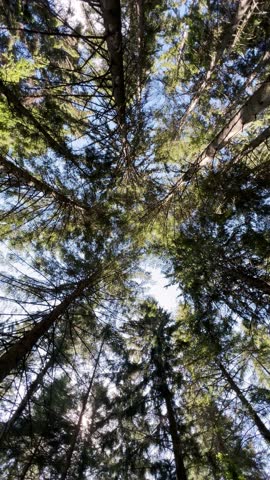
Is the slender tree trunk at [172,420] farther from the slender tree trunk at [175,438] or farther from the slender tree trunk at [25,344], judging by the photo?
the slender tree trunk at [25,344]

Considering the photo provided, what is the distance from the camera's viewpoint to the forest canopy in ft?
16.8

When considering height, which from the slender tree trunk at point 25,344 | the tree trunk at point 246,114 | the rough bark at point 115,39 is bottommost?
the slender tree trunk at point 25,344

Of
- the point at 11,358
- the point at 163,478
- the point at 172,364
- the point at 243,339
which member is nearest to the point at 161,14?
the point at 11,358

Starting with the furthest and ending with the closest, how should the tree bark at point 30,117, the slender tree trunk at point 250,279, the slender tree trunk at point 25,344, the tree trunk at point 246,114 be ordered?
the slender tree trunk at point 250,279, the tree bark at point 30,117, the slender tree trunk at point 25,344, the tree trunk at point 246,114

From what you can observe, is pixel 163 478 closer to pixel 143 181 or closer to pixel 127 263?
pixel 127 263

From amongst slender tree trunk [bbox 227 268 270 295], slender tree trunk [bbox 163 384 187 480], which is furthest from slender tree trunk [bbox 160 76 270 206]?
slender tree trunk [bbox 163 384 187 480]

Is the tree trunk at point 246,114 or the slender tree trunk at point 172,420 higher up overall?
the tree trunk at point 246,114

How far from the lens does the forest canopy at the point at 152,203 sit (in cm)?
511

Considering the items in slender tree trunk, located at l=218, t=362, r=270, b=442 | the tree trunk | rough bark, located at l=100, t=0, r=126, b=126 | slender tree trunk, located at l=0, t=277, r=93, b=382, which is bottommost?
slender tree trunk, located at l=218, t=362, r=270, b=442

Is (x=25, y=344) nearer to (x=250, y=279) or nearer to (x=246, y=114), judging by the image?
(x=246, y=114)

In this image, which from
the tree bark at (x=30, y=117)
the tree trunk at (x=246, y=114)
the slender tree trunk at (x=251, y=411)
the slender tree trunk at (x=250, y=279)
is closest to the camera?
the tree trunk at (x=246, y=114)

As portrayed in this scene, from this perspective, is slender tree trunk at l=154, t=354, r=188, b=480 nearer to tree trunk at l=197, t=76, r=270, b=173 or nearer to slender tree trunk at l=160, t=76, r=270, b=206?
slender tree trunk at l=160, t=76, r=270, b=206

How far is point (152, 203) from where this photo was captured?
793 centimetres

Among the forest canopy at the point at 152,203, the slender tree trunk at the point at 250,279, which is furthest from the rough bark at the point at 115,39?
the slender tree trunk at the point at 250,279
